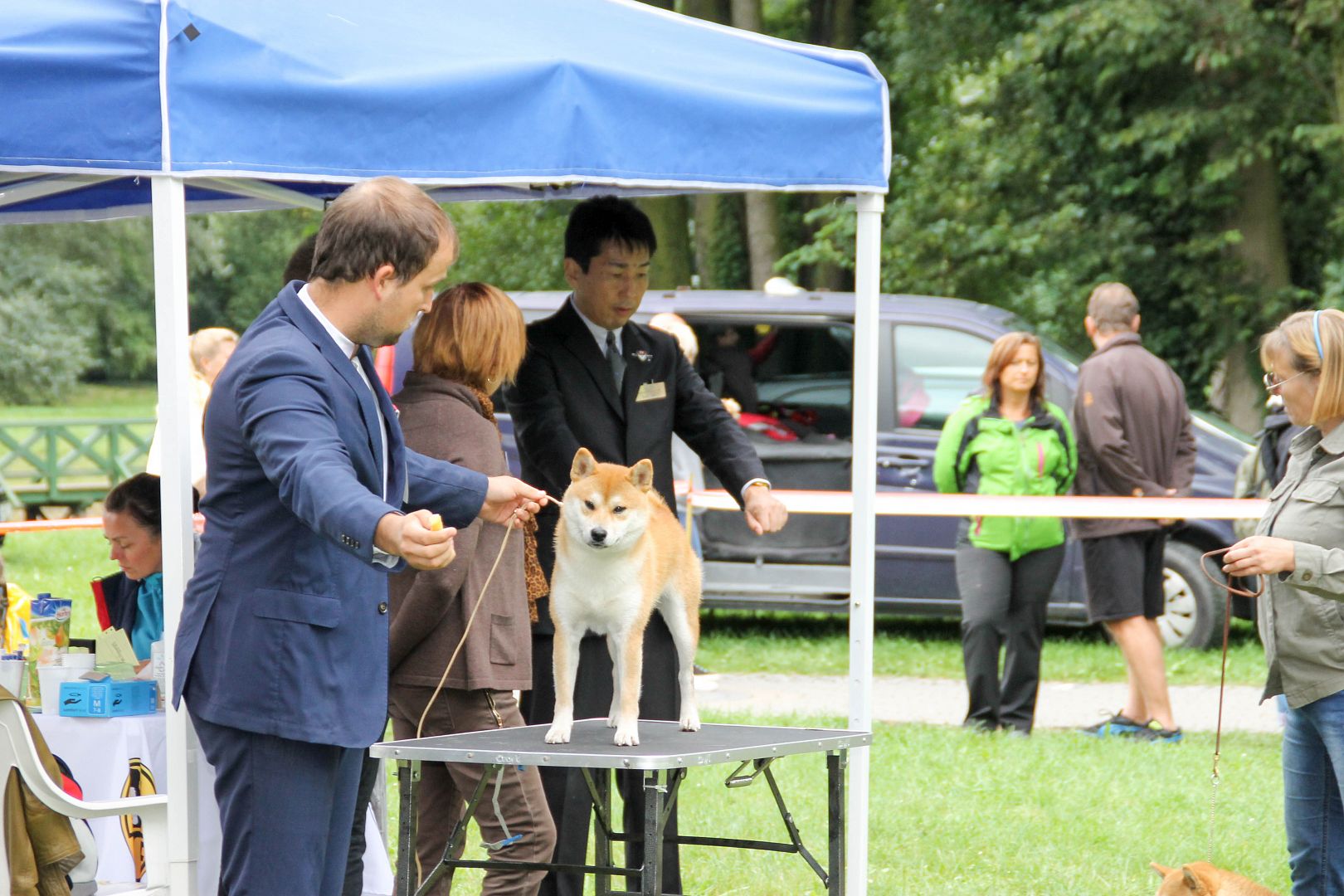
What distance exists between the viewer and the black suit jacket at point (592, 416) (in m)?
4.25

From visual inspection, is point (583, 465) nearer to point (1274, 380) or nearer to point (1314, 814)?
point (1274, 380)

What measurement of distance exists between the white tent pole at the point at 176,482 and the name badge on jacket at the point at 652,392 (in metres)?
1.35

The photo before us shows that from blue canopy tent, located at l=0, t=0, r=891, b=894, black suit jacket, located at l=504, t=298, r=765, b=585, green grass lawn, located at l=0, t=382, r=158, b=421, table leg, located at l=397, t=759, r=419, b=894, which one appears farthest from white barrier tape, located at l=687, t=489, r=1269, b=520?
green grass lawn, located at l=0, t=382, r=158, b=421

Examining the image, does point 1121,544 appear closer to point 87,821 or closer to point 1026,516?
point 1026,516

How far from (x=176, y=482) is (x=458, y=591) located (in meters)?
0.79

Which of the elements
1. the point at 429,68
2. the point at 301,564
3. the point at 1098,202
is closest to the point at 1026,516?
the point at 429,68

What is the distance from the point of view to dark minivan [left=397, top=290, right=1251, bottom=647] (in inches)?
384

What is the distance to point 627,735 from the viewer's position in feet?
11.7

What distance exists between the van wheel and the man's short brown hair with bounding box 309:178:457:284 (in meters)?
7.65

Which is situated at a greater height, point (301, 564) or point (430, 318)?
point (430, 318)

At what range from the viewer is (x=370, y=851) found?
4367mm

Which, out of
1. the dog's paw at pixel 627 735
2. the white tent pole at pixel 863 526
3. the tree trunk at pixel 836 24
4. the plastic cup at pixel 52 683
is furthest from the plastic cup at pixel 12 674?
the tree trunk at pixel 836 24

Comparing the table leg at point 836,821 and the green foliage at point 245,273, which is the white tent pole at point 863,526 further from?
the green foliage at point 245,273

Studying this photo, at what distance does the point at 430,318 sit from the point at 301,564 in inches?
50.1
